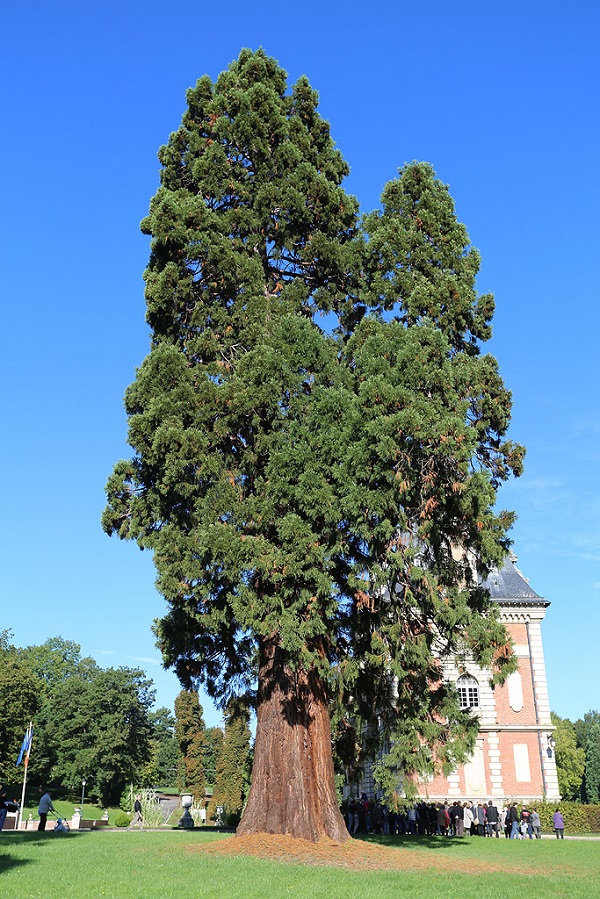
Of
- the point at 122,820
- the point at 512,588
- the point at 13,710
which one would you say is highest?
the point at 512,588

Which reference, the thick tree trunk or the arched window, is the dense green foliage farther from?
the thick tree trunk

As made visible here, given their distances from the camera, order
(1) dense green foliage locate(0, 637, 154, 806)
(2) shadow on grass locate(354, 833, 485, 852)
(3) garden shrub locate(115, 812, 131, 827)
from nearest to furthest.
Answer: (2) shadow on grass locate(354, 833, 485, 852) → (3) garden shrub locate(115, 812, 131, 827) → (1) dense green foliage locate(0, 637, 154, 806)

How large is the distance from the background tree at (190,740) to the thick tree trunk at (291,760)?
38562mm

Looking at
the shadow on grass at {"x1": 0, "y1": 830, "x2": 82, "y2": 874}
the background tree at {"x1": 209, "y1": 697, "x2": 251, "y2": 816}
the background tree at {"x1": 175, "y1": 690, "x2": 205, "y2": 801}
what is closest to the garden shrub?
the background tree at {"x1": 209, "y1": 697, "x2": 251, "y2": 816}

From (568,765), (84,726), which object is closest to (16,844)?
(84,726)

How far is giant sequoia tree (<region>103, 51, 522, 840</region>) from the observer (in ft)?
47.5

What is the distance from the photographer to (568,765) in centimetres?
7225

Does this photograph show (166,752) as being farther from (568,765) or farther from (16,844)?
(16,844)

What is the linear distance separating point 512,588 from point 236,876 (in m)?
31.7

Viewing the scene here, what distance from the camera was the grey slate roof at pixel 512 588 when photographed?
39156mm

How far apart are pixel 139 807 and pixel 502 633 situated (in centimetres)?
2107

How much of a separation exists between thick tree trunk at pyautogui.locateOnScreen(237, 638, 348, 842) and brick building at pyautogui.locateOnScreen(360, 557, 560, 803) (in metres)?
21.7

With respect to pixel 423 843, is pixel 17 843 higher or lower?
higher

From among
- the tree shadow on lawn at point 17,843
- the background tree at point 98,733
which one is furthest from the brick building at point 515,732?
the background tree at point 98,733
